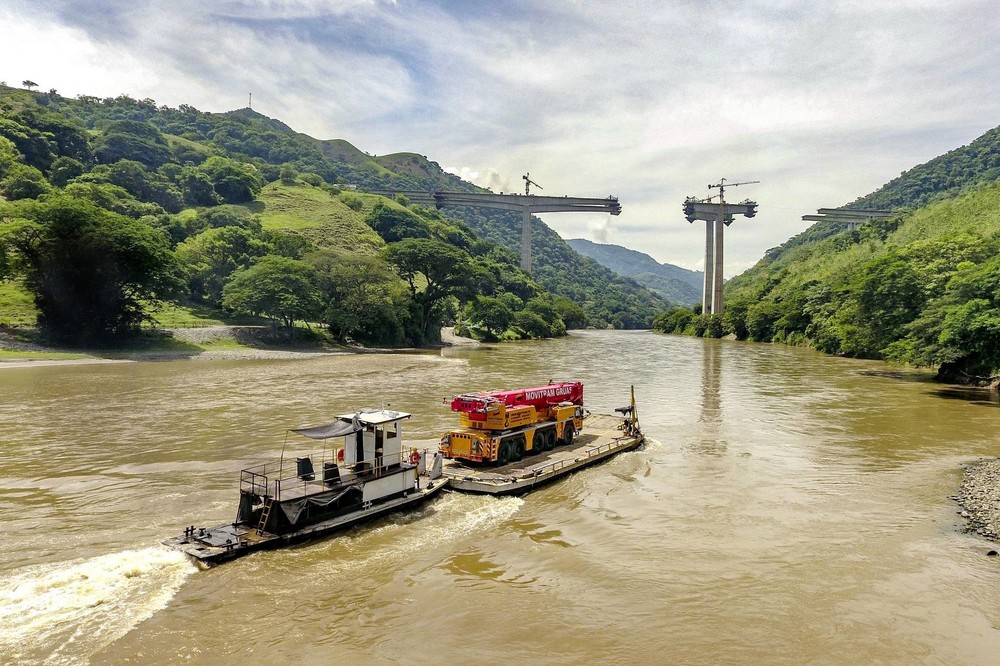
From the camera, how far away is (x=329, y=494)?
15.2 meters

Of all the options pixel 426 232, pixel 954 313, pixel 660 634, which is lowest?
pixel 660 634

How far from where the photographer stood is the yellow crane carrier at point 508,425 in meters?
20.3

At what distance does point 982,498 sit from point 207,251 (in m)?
88.2

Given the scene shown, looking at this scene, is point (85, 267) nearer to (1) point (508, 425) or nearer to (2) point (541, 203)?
(1) point (508, 425)

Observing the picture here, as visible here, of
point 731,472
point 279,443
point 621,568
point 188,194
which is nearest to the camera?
point 621,568

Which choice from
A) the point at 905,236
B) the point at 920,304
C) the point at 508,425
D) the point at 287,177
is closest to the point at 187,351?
the point at 508,425

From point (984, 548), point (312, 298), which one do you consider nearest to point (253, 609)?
point (984, 548)

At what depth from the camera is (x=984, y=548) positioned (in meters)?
14.7

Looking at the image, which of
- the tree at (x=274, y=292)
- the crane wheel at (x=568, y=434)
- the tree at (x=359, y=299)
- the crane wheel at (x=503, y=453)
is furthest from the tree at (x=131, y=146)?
the crane wheel at (x=503, y=453)

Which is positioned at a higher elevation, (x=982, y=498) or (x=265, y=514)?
(x=265, y=514)

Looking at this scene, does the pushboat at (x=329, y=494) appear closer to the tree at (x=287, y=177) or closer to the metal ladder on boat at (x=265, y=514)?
the metal ladder on boat at (x=265, y=514)

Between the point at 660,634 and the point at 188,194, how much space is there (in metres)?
140

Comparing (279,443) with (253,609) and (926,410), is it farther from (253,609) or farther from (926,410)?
(926,410)

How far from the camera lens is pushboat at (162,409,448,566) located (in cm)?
1359
